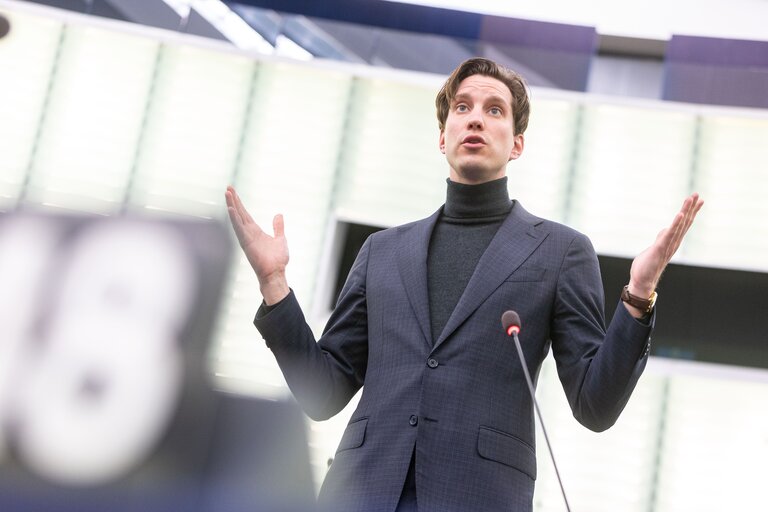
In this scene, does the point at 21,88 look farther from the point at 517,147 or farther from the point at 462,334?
the point at 462,334

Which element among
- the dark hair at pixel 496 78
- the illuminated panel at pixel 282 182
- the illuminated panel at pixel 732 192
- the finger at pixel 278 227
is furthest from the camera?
the illuminated panel at pixel 732 192

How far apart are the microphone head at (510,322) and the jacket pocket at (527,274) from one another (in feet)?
0.61

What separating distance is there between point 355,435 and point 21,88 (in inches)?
227

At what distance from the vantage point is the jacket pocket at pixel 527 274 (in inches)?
68.3

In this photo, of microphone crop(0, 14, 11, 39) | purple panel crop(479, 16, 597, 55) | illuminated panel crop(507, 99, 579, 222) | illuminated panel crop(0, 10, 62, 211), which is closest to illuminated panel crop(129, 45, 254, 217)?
illuminated panel crop(0, 10, 62, 211)

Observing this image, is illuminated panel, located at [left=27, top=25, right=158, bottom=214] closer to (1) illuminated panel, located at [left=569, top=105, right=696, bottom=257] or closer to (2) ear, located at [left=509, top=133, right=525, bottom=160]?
(1) illuminated panel, located at [left=569, top=105, right=696, bottom=257]

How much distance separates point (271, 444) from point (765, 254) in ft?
10.9

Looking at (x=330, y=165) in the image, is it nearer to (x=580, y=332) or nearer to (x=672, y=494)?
(x=672, y=494)

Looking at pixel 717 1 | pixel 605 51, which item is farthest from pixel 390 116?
pixel 717 1

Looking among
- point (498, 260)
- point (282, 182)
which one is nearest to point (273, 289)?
point (498, 260)

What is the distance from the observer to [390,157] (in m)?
6.59

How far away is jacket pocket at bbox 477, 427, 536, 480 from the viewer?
5.20ft

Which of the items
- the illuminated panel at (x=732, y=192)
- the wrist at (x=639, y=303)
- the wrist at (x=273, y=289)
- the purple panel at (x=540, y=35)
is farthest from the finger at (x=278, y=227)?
the purple panel at (x=540, y=35)

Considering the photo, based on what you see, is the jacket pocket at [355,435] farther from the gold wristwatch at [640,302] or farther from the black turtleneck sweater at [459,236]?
the gold wristwatch at [640,302]
